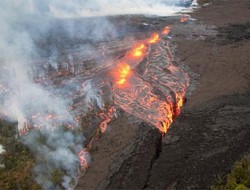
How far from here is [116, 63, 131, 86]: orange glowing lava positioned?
65.8 ft

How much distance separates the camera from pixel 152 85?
1962 centimetres

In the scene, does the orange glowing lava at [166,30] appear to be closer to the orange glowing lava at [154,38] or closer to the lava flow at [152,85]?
the orange glowing lava at [154,38]

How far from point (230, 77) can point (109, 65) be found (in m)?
6.50

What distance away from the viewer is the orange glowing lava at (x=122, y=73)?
65.8 ft

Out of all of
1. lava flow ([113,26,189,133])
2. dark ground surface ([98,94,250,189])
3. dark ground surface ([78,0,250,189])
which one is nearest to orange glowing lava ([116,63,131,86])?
lava flow ([113,26,189,133])

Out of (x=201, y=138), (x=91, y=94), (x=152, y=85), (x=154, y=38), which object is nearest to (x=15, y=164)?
(x=91, y=94)

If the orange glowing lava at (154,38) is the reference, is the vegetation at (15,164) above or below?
below

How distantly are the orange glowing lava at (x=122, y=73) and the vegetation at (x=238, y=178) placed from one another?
327 inches

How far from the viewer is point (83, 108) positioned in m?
17.4

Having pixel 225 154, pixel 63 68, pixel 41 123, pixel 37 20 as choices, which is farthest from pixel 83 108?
Answer: pixel 37 20

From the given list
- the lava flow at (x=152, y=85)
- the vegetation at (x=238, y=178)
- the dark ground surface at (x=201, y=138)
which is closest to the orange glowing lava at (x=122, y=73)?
the lava flow at (x=152, y=85)

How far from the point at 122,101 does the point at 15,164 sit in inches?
237

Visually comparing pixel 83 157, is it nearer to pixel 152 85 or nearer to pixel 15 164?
pixel 15 164

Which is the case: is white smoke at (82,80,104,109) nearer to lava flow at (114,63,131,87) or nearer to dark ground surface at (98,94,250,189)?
lava flow at (114,63,131,87)
